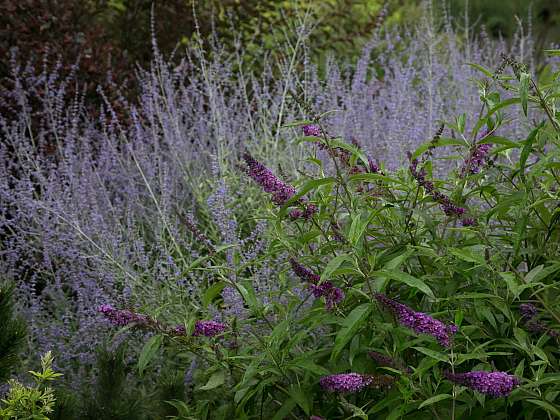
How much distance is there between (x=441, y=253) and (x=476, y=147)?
0.39 m

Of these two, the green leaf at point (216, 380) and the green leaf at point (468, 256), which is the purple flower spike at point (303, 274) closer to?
the green leaf at point (468, 256)

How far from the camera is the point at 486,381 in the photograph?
1.95m

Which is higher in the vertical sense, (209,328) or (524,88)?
(524,88)

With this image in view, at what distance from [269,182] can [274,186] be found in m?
0.02

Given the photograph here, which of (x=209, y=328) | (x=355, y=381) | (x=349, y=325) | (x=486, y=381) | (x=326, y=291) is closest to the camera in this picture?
(x=486, y=381)

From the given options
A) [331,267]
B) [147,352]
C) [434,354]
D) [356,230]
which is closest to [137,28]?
[147,352]

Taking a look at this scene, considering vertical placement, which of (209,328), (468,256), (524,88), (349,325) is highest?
(524,88)

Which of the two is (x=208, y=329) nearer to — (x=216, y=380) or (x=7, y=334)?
(x=216, y=380)

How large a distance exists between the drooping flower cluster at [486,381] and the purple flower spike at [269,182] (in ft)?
2.36

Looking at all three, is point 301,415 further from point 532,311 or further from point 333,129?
point 333,129

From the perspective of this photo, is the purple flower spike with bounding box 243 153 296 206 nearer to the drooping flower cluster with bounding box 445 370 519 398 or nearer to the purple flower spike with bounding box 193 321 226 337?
the purple flower spike with bounding box 193 321 226 337

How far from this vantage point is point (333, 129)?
5.34m

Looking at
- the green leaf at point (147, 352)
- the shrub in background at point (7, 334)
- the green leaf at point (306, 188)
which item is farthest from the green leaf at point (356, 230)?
the shrub in background at point (7, 334)

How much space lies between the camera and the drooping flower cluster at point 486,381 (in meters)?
1.95
